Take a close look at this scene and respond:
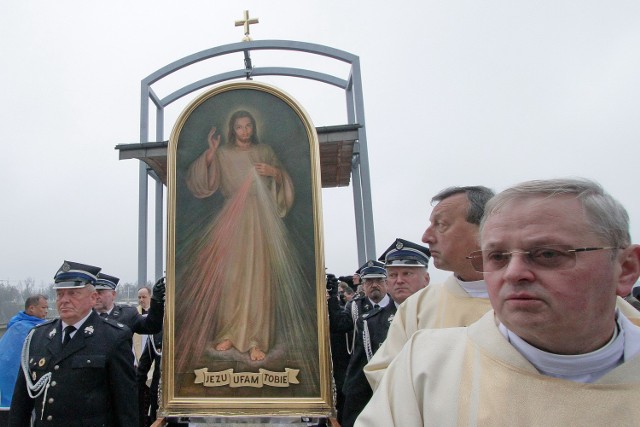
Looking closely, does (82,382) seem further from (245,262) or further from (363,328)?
(363,328)

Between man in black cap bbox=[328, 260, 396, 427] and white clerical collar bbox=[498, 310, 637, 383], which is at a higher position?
white clerical collar bbox=[498, 310, 637, 383]

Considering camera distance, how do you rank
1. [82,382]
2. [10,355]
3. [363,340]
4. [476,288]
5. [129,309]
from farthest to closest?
[129,309], [10,355], [363,340], [82,382], [476,288]

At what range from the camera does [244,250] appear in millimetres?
4137

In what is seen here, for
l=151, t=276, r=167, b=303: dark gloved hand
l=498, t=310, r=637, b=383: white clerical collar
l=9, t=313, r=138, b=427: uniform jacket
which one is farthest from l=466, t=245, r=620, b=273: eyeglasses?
l=151, t=276, r=167, b=303: dark gloved hand

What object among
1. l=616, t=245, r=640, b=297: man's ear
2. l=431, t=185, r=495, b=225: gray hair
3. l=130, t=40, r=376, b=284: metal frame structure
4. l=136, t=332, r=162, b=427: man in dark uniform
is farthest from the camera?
l=130, t=40, r=376, b=284: metal frame structure

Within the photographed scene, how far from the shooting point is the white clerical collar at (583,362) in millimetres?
1147

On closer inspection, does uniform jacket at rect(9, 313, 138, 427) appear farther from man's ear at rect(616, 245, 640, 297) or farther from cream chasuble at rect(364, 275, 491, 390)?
man's ear at rect(616, 245, 640, 297)

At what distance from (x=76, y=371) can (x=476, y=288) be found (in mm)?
2880

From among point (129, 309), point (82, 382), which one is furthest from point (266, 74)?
point (82, 382)

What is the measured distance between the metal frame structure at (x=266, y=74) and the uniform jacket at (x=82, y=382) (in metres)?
3.01

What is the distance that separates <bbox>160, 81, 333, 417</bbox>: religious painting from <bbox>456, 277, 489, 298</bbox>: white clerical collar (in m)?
1.76

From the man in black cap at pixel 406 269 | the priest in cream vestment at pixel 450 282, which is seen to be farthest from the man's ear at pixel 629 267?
the man in black cap at pixel 406 269

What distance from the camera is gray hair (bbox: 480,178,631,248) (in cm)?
117

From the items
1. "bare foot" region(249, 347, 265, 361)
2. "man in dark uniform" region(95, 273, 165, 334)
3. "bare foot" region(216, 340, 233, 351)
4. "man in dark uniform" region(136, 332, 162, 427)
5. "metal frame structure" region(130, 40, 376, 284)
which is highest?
"metal frame structure" region(130, 40, 376, 284)
